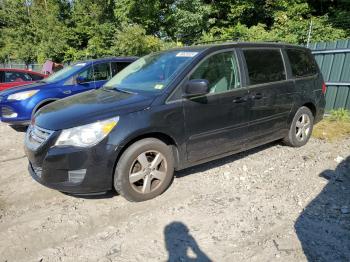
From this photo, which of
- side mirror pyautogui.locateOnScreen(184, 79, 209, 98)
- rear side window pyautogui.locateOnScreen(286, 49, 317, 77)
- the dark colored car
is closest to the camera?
side mirror pyautogui.locateOnScreen(184, 79, 209, 98)

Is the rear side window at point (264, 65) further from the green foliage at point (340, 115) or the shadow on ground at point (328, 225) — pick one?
the green foliage at point (340, 115)

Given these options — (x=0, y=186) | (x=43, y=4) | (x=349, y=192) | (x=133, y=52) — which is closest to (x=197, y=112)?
(x=349, y=192)

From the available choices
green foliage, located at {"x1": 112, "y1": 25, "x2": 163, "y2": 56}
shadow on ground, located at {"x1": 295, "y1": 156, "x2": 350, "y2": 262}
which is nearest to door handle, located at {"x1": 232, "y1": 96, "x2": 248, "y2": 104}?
shadow on ground, located at {"x1": 295, "y1": 156, "x2": 350, "y2": 262}

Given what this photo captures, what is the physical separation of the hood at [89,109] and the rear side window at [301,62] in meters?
2.87

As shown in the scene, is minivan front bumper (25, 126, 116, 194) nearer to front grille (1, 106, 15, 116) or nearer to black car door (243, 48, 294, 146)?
black car door (243, 48, 294, 146)

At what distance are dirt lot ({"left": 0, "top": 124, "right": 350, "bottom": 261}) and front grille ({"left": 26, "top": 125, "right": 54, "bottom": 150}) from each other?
2.52 feet

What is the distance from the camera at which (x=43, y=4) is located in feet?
107

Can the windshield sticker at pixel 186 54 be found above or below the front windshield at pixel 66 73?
above

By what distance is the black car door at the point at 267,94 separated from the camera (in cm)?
477

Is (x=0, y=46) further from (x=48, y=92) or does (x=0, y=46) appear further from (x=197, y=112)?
(x=197, y=112)

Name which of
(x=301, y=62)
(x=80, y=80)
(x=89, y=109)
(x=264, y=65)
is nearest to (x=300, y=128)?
(x=301, y=62)

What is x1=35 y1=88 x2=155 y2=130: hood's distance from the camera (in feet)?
11.8

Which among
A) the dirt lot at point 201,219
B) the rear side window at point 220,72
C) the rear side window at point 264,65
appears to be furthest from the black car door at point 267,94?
the dirt lot at point 201,219

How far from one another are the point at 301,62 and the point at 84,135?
4.09 meters
